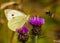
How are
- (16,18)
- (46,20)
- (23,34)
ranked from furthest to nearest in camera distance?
1. (46,20)
2. (16,18)
3. (23,34)

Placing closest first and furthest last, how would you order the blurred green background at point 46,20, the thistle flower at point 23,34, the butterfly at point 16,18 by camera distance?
the thistle flower at point 23,34, the butterfly at point 16,18, the blurred green background at point 46,20

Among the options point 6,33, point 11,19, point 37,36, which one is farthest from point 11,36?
point 37,36

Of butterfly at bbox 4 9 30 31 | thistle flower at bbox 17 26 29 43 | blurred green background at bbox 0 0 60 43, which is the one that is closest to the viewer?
thistle flower at bbox 17 26 29 43

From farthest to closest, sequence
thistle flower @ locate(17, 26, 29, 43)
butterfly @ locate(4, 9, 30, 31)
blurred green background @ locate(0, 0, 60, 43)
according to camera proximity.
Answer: blurred green background @ locate(0, 0, 60, 43), butterfly @ locate(4, 9, 30, 31), thistle flower @ locate(17, 26, 29, 43)

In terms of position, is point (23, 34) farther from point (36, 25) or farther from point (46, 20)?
point (46, 20)

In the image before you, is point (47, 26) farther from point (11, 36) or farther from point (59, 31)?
point (11, 36)

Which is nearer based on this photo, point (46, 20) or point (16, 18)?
point (16, 18)

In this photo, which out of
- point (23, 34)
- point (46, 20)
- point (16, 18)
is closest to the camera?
point (23, 34)

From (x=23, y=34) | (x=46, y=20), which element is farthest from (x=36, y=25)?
(x=46, y=20)

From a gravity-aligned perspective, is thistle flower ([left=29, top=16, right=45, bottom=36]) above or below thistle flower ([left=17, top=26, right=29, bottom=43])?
above

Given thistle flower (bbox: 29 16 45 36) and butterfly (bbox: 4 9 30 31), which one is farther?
butterfly (bbox: 4 9 30 31)

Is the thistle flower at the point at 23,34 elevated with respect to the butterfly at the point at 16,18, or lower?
lower
